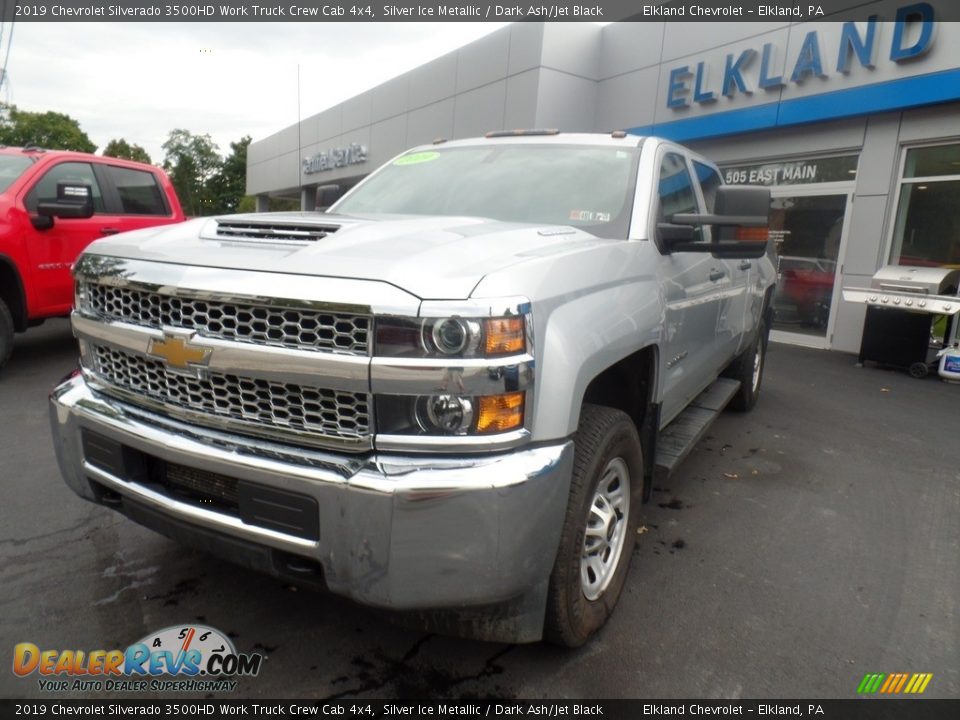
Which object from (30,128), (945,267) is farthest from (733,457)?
(30,128)

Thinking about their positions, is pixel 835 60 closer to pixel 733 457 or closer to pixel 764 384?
pixel 764 384

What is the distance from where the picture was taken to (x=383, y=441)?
1.73 meters

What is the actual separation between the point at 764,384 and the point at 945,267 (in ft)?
12.5

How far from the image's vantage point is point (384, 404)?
5.63 ft

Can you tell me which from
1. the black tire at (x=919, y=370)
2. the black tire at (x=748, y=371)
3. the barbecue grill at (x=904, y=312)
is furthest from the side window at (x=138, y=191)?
the black tire at (x=919, y=370)

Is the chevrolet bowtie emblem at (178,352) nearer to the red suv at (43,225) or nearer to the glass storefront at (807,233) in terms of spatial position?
the red suv at (43,225)

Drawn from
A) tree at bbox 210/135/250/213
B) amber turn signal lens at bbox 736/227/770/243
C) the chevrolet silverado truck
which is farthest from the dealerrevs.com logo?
tree at bbox 210/135/250/213

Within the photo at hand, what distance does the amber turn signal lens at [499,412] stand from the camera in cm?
171

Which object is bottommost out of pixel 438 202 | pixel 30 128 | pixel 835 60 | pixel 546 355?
pixel 546 355

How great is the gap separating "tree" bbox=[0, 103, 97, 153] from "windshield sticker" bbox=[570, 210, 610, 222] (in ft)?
227

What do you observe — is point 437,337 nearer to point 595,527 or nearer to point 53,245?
point 595,527

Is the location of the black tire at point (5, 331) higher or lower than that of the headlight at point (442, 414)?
lower

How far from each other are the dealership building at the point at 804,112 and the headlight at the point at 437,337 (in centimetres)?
502

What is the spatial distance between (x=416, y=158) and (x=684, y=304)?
1745mm
